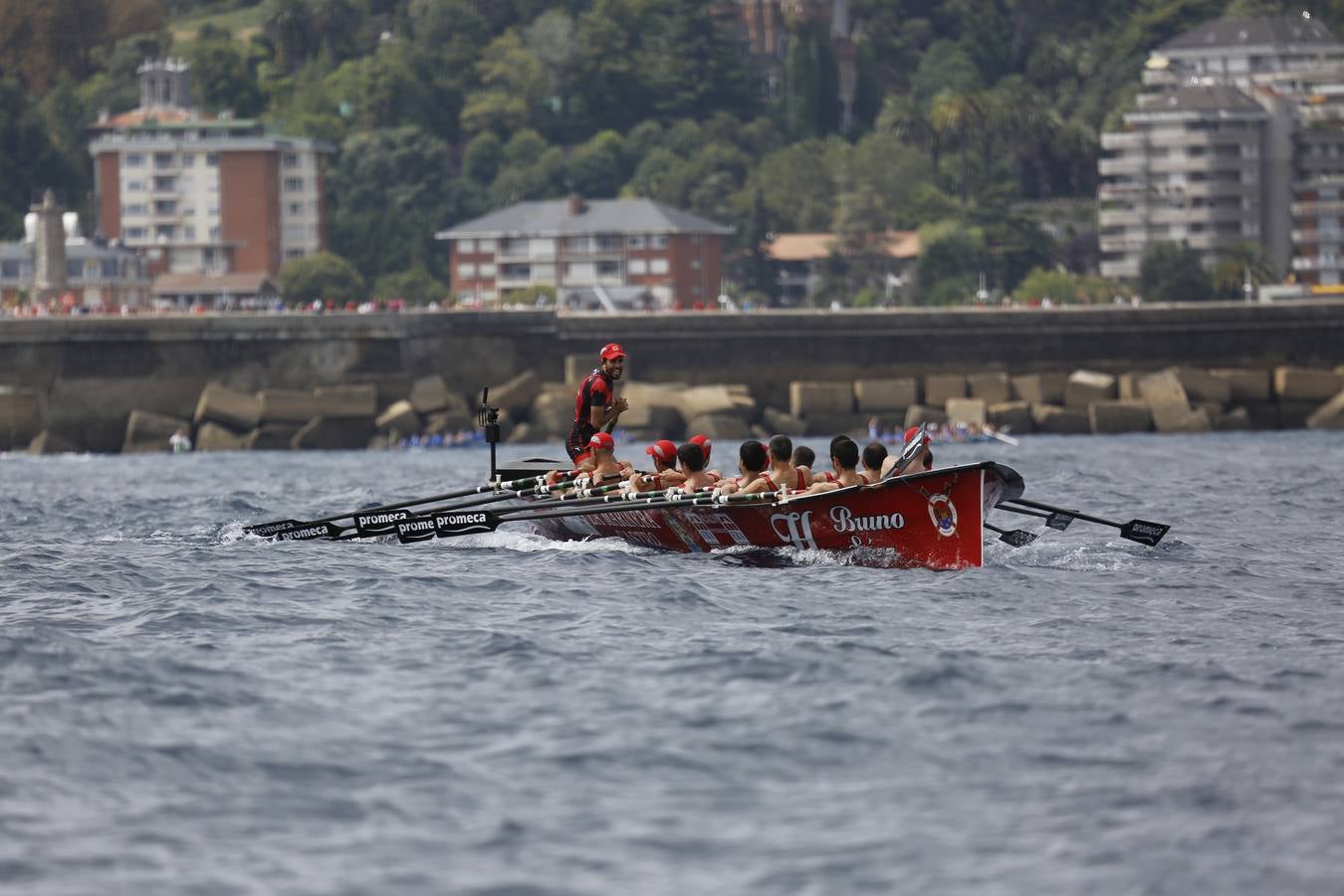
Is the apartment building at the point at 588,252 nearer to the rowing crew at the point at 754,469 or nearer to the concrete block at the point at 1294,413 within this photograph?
the concrete block at the point at 1294,413

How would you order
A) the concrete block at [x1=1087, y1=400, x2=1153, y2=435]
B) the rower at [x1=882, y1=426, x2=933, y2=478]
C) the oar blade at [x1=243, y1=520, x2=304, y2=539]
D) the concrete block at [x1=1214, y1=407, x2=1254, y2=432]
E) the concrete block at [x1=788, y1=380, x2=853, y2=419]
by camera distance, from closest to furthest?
the rower at [x1=882, y1=426, x2=933, y2=478], the oar blade at [x1=243, y1=520, x2=304, y2=539], the concrete block at [x1=1087, y1=400, x2=1153, y2=435], the concrete block at [x1=1214, y1=407, x2=1254, y2=432], the concrete block at [x1=788, y1=380, x2=853, y2=419]

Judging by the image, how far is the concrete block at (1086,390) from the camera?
6594 centimetres

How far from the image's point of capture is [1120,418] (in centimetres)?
6519

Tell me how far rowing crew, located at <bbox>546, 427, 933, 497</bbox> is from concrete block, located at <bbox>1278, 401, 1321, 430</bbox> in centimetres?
4153

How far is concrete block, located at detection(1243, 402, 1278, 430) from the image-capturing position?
65.6 m

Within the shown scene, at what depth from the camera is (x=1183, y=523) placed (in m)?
33.5

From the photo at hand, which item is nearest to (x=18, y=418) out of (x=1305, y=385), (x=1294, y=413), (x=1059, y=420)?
(x=1059, y=420)

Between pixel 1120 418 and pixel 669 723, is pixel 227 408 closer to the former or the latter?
pixel 1120 418

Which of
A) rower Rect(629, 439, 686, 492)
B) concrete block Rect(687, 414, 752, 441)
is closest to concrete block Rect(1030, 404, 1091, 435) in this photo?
concrete block Rect(687, 414, 752, 441)

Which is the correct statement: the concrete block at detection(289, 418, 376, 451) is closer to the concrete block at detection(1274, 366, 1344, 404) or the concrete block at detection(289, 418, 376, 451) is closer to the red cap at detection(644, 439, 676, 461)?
the concrete block at detection(1274, 366, 1344, 404)

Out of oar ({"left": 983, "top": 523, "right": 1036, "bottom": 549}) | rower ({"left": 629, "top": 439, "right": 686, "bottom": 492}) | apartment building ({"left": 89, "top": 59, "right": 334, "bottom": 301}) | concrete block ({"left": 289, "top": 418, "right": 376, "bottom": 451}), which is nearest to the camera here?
rower ({"left": 629, "top": 439, "right": 686, "bottom": 492})

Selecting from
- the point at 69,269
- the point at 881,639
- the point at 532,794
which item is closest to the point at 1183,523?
the point at 881,639

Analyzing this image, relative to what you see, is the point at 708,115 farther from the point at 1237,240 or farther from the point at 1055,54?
the point at 1237,240

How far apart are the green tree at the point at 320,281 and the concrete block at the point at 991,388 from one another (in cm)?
7804
